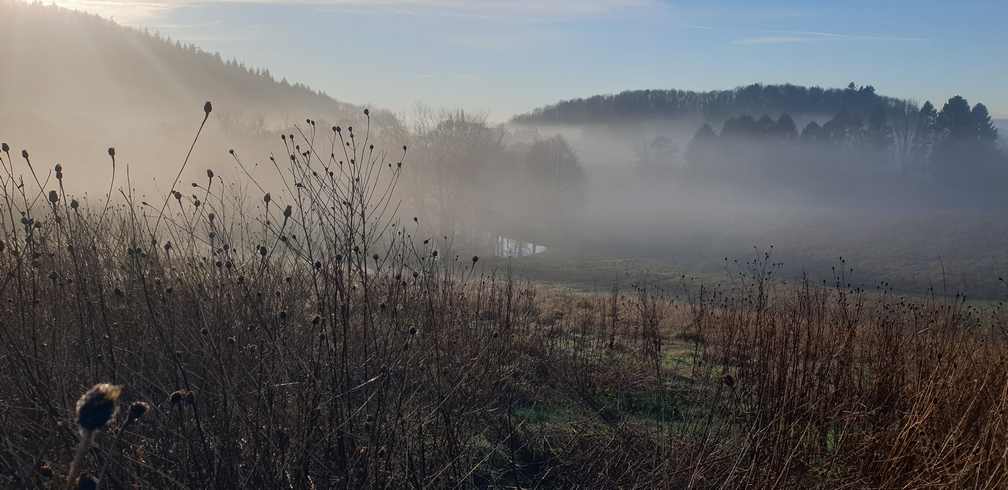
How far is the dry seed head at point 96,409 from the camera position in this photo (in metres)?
1.07

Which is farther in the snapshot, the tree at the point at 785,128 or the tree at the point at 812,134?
the tree at the point at 812,134

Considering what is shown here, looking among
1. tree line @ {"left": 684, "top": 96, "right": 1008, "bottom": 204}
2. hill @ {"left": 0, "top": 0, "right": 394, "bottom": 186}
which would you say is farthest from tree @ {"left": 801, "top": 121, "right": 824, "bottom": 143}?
hill @ {"left": 0, "top": 0, "right": 394, "bottom": 186}

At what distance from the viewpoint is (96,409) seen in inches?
43.1

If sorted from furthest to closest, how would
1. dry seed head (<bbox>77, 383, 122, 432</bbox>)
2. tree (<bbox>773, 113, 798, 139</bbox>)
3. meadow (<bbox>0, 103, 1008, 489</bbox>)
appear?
tree (<bbox>773, 113, 798, 139</bbox>) < meadow (<bbox>0, 103, 1008, 489</bbox>) < dry seed head (<bbox>77, 383, 122, 432</bbox>)

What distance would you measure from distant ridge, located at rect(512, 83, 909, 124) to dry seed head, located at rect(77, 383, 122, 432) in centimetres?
12201

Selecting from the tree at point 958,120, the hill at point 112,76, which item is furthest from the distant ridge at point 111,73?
the tree at point 958,120

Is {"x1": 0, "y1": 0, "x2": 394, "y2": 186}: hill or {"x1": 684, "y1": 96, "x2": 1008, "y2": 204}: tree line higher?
{"x1": 0, "y1": 0, "x2": 394, "y2": 186}: hill

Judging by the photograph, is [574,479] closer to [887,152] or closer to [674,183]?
[674,183]

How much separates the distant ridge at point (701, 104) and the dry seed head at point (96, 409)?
400 feet

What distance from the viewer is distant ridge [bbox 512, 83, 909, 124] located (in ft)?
410

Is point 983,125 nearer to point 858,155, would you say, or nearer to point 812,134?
point 858,155

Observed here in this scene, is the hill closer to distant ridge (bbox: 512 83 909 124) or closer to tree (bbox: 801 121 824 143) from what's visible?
distant ridge (bbox: 512 83 909 124)

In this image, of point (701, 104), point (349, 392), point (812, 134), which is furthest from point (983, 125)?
point (349, 392)

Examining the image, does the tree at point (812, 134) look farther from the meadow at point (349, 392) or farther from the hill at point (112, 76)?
the meadow at point (349, 392)
